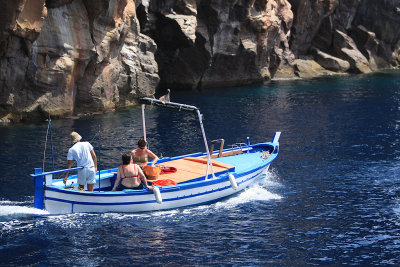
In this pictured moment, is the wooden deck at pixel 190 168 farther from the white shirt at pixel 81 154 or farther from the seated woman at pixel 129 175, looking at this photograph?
the white shirt at pixel 81 154

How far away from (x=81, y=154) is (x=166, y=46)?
1535 inches

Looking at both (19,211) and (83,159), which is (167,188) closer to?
(83,159)

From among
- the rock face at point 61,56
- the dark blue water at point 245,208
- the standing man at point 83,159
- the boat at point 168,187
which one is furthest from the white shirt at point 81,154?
the rock face at point 61,56

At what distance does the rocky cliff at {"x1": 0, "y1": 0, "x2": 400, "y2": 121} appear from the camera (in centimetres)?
3703

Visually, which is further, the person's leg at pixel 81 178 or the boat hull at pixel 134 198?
the person's leg at pixel 81 178

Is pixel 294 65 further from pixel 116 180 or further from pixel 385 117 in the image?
pixel 116 180

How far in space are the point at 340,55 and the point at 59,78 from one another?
48890mm

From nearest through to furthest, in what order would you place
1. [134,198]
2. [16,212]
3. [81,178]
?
[16,212] → [81,178] → [134,198]

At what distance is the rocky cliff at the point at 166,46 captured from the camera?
37031 millimetres

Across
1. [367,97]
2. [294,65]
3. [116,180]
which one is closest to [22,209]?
[116,180]

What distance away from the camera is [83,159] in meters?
19.7

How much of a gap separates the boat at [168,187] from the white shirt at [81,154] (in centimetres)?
41

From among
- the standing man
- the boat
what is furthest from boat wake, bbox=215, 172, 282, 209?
the standing man

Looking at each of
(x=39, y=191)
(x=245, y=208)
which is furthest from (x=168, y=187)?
(x=39, y=191)
